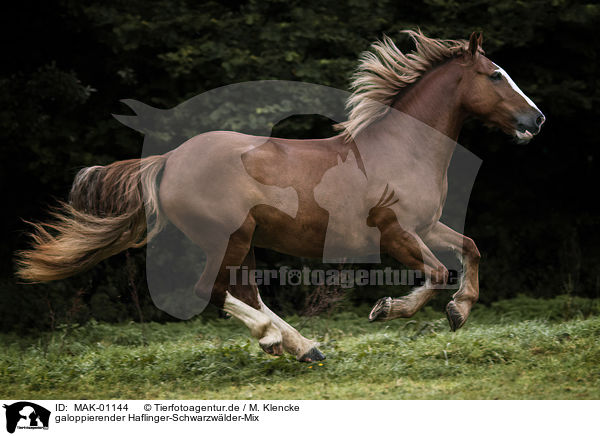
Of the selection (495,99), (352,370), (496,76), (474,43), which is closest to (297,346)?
(352,370)

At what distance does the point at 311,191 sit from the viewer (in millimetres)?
5188

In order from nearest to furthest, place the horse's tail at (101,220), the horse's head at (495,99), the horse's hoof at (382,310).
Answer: the horse's hoof at (382,310)
the horse's head at (495,99)
the horse's tail at (101,220)

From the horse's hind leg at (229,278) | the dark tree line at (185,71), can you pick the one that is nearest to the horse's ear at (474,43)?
the horse's hind leg at (229,278)

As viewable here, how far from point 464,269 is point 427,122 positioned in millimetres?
1223

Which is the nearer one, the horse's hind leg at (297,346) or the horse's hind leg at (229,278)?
the horse's hind leg at (229,278)

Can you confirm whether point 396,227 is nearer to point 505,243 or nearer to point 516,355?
point 516,355

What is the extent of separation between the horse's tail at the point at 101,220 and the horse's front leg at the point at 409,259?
6.03 feet

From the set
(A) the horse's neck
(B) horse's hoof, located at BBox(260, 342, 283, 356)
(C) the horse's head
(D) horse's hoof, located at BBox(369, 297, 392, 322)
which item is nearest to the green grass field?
(B) horse's hoof, located at BBox(260, 342, 283, 356)

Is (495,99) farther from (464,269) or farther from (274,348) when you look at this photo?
(274,348)

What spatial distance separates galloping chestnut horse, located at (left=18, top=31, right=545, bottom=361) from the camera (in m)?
5.19

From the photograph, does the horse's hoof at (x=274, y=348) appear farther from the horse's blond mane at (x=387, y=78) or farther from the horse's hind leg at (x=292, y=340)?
the horse's blond mane at (x=387, y=78)

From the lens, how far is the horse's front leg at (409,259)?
16.8 ft
